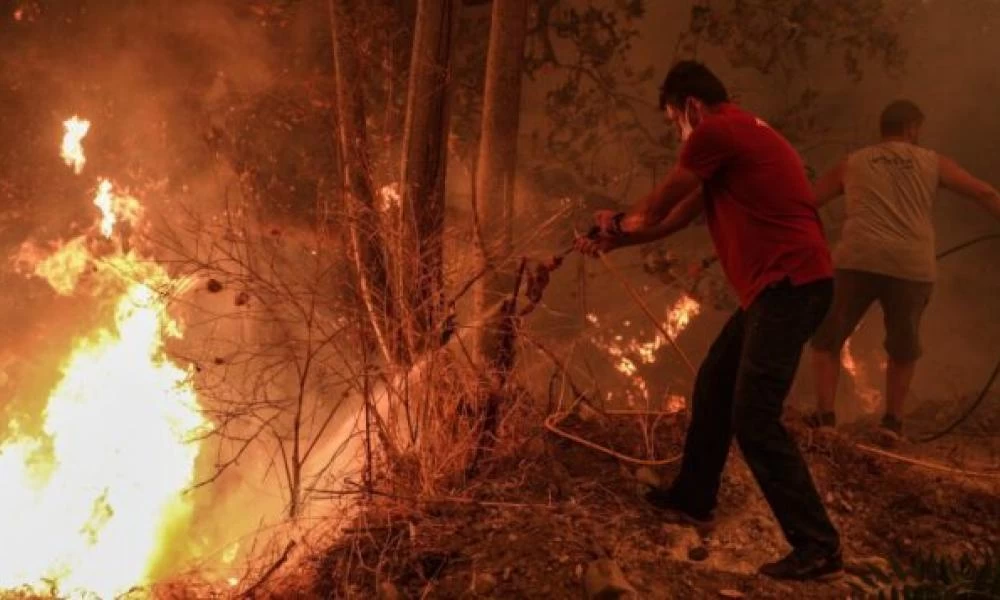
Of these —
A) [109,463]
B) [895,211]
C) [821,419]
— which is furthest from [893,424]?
[109,463]

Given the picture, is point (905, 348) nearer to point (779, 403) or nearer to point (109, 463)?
point (779, 403)

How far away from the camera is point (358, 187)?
16.5 ft

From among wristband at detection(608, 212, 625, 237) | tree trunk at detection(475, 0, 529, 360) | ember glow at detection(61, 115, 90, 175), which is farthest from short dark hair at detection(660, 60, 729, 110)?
ember glow at detection(61, 115, 90, 175)

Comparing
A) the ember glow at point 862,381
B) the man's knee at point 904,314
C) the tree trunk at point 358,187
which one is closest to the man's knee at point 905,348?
the man's knee at point 904,314

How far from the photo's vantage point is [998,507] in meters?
4.30

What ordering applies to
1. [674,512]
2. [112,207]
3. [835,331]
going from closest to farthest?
[674,512], [835,331], [112,207]

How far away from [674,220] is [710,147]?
48cm

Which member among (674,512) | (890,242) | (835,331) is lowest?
(674,512)

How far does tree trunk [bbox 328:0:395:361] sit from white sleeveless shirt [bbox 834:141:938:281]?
10.2 ft

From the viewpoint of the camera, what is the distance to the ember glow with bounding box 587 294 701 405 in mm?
7652

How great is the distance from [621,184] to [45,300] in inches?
235

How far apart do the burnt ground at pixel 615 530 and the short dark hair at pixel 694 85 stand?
2014 mm

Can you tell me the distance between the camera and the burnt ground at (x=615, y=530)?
353 centimetres

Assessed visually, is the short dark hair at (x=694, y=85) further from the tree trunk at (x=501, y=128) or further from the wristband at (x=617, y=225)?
the tree trunk at (x=501, y=128)
